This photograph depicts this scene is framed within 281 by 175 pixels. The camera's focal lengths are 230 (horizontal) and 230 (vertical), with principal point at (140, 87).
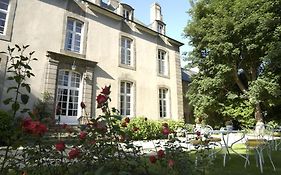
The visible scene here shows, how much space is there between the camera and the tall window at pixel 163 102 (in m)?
13.5

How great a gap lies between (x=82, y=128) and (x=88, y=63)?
28.6 feet

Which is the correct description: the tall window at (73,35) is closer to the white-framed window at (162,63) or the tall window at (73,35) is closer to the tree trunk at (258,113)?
the white-framed window at (162,63)

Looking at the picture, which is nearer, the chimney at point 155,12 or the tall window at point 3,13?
the tall window at point 3,13

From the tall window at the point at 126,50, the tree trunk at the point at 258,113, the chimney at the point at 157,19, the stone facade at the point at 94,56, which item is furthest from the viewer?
the chimney at the point at 157,19

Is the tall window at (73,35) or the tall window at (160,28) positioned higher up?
the tall window at (160,28)

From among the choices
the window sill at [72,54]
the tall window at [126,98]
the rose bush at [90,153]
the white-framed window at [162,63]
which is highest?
the white-framed window at [162,63]

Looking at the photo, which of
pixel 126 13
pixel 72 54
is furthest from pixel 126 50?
pixel 72 54

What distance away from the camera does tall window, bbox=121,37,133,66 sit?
12.6 m

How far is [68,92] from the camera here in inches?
400

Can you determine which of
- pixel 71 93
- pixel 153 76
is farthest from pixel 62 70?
pixel 153 76

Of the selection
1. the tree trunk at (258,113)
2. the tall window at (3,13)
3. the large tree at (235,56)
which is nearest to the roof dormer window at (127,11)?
the large tree at (235,56)

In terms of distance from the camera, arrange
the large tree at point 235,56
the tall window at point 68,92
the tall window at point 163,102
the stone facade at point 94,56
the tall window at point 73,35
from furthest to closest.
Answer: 1. the tall window at point 163,102
2. the large tree at point 235,56
3. the tall window at point 73,35
4. the tall window at point 68,92
5. the stone facade at point 94,56

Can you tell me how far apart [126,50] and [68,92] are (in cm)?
420

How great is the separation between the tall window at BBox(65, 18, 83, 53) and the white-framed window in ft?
17.2
